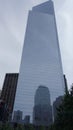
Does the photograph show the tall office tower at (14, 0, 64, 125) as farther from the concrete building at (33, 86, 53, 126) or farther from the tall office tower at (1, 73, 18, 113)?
the tall office tower at (1, 73, 18, 113)

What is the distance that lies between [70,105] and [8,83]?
5926 inches

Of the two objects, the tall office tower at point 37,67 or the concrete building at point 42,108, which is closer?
the concrete building at point 42,108

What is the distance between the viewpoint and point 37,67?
597ft

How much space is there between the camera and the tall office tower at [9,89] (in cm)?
16488

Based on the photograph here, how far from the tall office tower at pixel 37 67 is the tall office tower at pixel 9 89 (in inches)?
210

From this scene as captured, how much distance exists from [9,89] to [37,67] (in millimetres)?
32352

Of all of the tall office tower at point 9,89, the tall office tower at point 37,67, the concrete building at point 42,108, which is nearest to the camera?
the concrete building at point 42,108

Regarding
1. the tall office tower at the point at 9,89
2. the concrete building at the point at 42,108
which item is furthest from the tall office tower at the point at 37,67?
the tall office tower at the point at 9,89

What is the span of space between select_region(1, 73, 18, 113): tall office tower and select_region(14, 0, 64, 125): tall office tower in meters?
5.33

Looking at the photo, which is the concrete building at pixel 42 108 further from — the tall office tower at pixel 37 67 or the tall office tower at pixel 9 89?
the tall office tower at pixel 9 89

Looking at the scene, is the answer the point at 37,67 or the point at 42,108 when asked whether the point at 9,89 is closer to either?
the point at 37,67

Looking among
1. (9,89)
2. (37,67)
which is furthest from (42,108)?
(37,67)

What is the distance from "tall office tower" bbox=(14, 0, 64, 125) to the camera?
16638 centimetres

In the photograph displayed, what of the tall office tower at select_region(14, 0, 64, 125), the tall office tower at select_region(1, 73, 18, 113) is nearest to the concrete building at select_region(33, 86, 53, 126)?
the tall office tower at select_region(14, 0, 64, 125)
